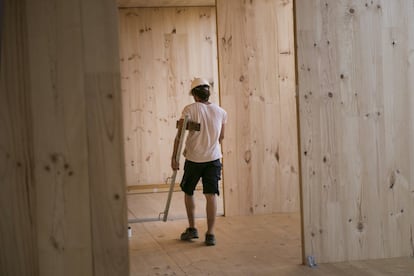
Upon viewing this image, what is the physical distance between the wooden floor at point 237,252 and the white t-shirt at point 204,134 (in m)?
0.73

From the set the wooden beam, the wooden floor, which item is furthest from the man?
the wooden beam

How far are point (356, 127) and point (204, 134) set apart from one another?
4.47 feet

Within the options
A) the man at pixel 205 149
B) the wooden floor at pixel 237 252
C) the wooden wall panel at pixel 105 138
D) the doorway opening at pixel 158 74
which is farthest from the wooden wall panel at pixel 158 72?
the wooden wall panel at pixel 105 138

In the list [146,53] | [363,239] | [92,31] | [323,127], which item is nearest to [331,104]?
[323,127]

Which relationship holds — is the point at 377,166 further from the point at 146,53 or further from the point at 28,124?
the point at 146,53

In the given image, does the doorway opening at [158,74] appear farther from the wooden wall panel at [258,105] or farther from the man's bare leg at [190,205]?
the man's bare leg at [190,205]

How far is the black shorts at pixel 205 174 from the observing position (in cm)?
529

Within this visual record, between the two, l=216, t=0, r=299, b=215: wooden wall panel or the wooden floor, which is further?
l=216, t=0, r=299, b=215: wooden wall panel

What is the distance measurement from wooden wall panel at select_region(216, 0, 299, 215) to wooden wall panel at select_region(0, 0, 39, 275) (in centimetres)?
386

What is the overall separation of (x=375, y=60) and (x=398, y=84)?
9.3 inches

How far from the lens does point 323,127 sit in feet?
14.4

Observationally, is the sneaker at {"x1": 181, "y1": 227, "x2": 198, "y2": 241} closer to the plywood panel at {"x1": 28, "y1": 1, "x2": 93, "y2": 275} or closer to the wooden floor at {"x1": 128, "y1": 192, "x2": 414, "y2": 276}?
the wooden floor at {"x1": 128, "y1": 192, "x2": 414, "y2": 276}

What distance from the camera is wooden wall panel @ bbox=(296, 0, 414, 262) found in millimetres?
4367

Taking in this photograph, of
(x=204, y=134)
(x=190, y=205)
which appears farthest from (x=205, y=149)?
(x=190, y=205)
